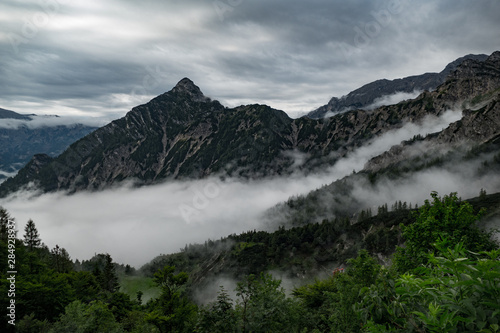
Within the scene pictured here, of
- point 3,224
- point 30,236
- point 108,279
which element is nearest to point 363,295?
point 3,224

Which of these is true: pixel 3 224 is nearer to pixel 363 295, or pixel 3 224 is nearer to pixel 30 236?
pixel 30 236

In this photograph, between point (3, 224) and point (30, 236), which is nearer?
point (3, 224)

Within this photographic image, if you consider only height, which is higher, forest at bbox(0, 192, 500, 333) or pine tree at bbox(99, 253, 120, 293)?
forest at bbox(0, 192, 500, 333)

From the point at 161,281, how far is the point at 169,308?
310cm

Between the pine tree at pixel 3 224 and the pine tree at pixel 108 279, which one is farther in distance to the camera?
the pine tree at pixel 108 279

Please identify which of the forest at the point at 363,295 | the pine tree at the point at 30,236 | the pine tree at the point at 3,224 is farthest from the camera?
the pine tree at the point at 30,236

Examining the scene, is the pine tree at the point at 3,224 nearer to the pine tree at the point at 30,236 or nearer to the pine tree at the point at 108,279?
the pine tree at the point at 30,236

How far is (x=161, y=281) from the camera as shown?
3198 cm

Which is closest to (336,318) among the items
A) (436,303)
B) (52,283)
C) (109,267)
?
(436,303)

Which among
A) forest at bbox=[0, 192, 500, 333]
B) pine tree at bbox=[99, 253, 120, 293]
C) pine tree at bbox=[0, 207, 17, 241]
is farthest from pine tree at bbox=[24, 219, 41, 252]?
forest at bbox=[0, 192, 500, 333]

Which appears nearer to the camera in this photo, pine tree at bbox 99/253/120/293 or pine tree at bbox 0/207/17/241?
pine tree at bbox 0/207/17/241

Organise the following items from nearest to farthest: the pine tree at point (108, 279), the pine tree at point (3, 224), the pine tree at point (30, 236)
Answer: the pine tree at point (3, 224)
the pine tree at point (30, 236)
the pine tree at point (108, 279)

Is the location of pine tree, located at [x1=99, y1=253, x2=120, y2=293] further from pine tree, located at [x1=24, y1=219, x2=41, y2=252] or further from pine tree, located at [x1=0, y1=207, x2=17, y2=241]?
pine tree, located at [x1=0, y1=207, x2=17, y2=241]

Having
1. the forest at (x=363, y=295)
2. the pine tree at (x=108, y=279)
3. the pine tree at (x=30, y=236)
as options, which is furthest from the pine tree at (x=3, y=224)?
the pine tree at (x=108, y=279)
